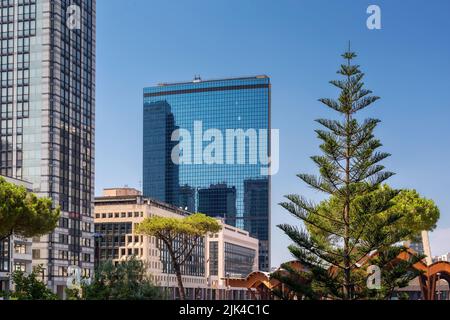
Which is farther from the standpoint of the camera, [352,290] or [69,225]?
[69,225]

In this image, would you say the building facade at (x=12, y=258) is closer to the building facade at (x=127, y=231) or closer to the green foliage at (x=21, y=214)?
the green foliage at (x=21, y=214)

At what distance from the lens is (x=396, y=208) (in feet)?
259

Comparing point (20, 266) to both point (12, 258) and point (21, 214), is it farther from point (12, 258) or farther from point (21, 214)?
point (21, 214)

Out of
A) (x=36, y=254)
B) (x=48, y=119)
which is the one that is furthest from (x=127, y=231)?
(x=48, y=119)

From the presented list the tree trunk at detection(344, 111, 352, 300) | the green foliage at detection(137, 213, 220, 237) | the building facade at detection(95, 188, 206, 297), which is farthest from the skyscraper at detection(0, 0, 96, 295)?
the tree trunk at detection(344, 111, 352, 300)

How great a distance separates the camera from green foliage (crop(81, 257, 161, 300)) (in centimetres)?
4281

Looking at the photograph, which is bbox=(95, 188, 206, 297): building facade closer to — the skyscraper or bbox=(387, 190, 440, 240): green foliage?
the skyscraper

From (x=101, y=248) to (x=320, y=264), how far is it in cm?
11641

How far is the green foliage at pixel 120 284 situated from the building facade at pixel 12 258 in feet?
202

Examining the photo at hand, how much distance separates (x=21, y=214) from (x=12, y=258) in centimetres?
3821

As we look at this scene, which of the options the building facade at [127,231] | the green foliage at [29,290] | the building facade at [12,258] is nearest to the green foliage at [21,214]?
the green foliage at [29,290]

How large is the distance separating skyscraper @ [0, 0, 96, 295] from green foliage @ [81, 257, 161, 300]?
85306mm

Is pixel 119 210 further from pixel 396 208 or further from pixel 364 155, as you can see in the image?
pixel 364 155
